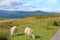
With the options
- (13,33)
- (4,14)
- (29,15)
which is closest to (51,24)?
(13,33)

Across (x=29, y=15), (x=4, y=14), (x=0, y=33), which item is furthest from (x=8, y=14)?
(x=0, y=33)

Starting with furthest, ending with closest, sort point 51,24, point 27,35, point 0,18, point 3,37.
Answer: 1. point 0,18
2. point 51,24
3. point 27,35
4. point 3,37

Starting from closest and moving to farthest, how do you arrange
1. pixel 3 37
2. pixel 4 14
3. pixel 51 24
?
pixel 3 37 → pixel 51 24 → pixel 4 14

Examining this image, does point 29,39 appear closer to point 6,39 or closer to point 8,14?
point 6,39

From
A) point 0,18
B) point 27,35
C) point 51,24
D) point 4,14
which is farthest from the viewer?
point 0,18

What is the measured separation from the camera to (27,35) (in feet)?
56.4

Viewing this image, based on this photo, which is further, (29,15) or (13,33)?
(29,15)

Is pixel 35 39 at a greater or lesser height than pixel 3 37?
lesser

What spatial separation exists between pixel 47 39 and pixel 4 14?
3121cm

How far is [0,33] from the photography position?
11.9 m

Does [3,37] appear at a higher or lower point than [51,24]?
higher

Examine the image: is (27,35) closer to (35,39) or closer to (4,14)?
(35,39)

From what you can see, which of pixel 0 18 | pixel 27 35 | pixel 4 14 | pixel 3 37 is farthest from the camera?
pixel 0 18

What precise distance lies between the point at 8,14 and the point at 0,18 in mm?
3259
